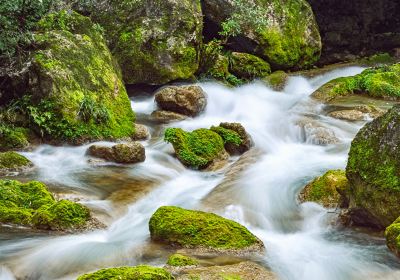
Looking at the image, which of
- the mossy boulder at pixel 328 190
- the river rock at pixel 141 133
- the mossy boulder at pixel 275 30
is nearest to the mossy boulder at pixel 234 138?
the river rock at pixel 141 133

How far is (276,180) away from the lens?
30.0ft

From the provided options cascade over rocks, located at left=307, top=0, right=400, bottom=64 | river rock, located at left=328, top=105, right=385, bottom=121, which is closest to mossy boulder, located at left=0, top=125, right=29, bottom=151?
river rock, located at left=328, top=105, right=385, bottom=121

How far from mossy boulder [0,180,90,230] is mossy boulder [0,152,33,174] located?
1.49 m

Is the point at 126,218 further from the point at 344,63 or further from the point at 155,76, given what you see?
the point at 344,63

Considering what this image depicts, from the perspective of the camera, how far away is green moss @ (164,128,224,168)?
9.84 meters

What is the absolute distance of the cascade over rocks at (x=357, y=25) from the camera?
22.3 meters

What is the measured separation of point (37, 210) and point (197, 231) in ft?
7.53

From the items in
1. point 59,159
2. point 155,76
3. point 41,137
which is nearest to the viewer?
point 59,159

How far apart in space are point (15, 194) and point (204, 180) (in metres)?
3.55

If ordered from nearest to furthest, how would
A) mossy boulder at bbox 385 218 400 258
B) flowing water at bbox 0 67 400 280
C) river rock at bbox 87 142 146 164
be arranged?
mossy boulder at bbox 385 218 400 258, flowing water at bbox 0 67 400 280, river rock at bbox 87 142 146 164

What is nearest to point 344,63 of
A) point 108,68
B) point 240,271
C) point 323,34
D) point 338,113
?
point 323,34

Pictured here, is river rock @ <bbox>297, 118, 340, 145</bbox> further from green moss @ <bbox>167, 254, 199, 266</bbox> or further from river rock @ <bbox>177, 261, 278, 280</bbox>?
green moss @ <bbox>167, 254, 199, 266</bbox>

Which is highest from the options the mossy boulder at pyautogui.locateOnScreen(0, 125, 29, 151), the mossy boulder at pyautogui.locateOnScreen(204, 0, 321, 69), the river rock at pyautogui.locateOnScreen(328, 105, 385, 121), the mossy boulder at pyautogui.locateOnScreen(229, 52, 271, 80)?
the mossy boulder at pyautogui.locateOnScreen(204, 0, 321, 69)

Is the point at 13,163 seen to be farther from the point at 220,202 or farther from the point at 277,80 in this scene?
the point at 277,80
